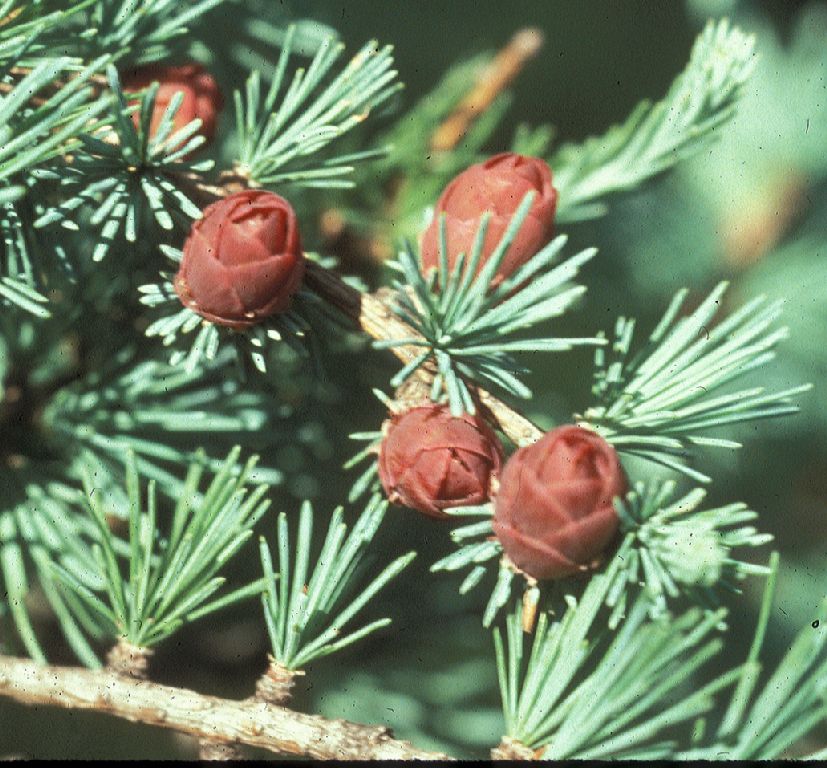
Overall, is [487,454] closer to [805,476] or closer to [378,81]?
[378,81]

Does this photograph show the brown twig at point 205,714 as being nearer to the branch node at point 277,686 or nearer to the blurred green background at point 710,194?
the branch node at point 277,686

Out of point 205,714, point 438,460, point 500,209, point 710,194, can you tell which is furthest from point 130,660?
point 710,194

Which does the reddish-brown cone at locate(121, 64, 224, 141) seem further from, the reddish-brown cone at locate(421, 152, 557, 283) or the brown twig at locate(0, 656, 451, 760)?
the brown twig at locate(0, 656, 451, 760)

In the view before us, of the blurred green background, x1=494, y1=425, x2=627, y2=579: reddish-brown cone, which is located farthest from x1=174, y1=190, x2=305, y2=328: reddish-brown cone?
the blurred green background

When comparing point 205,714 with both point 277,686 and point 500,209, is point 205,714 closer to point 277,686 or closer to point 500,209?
point 277,686

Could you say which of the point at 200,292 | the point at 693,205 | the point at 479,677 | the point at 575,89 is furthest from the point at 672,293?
the point at 200,292

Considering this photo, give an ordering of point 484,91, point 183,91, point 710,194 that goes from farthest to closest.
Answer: point 710,194 → point 484,91 → point 183,91
